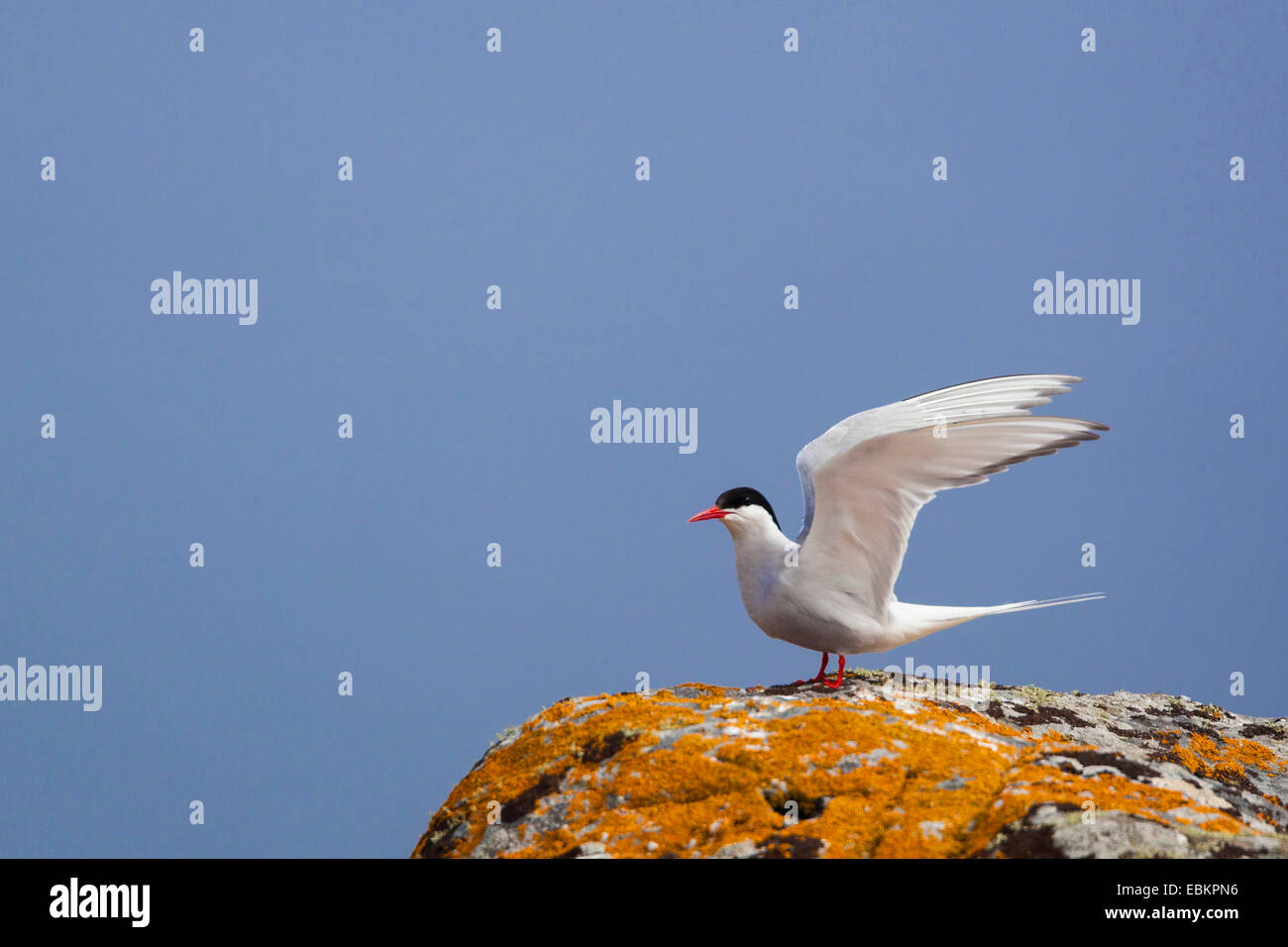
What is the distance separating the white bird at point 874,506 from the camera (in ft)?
25.1

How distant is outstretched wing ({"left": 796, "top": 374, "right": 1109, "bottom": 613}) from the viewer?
7621 millimetres

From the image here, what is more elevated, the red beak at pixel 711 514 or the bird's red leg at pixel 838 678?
the red beak at pixel 711 514

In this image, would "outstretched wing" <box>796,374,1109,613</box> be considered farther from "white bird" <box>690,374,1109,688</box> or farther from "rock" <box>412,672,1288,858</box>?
"rock" <box>412,672,1288,858</box>

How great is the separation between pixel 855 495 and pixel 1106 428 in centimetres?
190

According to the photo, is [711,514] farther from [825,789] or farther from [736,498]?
[825,789]

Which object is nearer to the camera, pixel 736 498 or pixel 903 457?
pixel 903 457

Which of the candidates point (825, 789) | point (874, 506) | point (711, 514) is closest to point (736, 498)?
point (711, 514)

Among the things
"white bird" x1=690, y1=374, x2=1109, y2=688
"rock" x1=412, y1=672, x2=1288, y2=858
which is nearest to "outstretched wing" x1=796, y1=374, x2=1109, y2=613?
"white bird" x1=690, y1=374, x2=1109, y2=688

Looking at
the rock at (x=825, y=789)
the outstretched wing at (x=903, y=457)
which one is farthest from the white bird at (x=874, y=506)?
the rock at (x=825, y=789)

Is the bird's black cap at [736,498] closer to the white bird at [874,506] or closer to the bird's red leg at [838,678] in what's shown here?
the white bird at [874,506]

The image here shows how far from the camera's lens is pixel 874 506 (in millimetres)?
8141

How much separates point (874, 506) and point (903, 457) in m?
0.53
